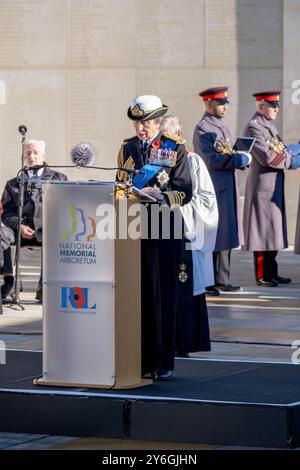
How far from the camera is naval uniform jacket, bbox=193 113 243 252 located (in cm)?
1450

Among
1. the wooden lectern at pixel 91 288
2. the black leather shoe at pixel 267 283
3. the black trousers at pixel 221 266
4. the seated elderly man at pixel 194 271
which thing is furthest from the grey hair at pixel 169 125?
the black leather shoe at pixel 267 283

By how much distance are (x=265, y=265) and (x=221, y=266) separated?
88 cm

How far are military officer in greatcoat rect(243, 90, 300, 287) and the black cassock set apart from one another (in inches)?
247

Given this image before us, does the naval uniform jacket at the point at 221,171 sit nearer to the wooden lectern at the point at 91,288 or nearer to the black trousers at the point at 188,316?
the black trousers at the point at 188,316

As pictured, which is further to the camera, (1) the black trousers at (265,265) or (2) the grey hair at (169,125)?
(1) the black trousers at (265,265)

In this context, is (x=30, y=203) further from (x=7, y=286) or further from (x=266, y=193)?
(x=266, y=193)

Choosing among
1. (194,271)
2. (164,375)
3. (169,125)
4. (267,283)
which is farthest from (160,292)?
(267,283)

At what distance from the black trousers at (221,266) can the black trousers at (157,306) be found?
566 cm

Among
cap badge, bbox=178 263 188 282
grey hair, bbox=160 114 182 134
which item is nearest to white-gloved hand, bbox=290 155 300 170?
grey hair, bbox=160 114 182 134

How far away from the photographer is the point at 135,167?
915 centimetres

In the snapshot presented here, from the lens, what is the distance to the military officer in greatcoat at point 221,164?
47.6ft

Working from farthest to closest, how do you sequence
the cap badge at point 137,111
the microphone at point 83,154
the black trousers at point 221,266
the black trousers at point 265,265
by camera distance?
the black trousers at point 265,265
the black trousers at point 221,266
the microphone at point 83,154
the cap badge at point 137,111

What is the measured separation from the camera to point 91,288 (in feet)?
27.9

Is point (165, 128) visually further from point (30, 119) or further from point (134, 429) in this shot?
point (30, 119)
